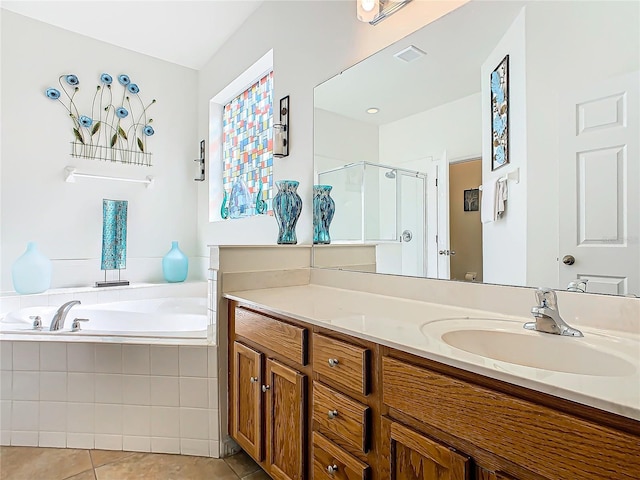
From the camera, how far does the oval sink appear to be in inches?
32.6

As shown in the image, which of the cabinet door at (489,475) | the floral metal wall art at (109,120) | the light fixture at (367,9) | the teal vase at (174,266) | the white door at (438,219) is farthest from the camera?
the teal vase at (174,266)

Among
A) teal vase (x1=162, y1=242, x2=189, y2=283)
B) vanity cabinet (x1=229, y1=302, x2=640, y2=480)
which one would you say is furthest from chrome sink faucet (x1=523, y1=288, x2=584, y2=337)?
teal vase (x1=162, y1=242, x2=189, y2=283)

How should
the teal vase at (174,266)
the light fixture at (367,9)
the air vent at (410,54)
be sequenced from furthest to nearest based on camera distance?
the teal vase at (174,266)
the light fixture at (367,9)
the air vent at (410,54)

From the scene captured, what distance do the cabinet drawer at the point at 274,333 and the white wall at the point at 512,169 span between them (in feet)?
2.31

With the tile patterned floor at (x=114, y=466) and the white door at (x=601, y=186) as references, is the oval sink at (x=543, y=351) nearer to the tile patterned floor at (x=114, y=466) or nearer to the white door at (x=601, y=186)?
the white door at (x=601, y=186)

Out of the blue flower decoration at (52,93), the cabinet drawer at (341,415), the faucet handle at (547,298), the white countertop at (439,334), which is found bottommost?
the cabinet drawer at (341,415)

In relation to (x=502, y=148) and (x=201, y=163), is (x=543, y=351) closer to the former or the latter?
(x=502, y=148)

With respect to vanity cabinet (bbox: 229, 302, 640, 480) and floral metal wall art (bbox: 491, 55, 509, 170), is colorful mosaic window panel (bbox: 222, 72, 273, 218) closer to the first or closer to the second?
vanity cabinet (bbox: 229, 302, 640, 480)

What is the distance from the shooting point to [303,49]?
7.19ft

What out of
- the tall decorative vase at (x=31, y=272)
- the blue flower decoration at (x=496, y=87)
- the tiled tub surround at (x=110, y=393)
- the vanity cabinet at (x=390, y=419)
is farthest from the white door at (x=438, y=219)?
the tall decorative vase at (x=31, y=272)

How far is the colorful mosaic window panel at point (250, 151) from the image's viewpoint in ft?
9.33

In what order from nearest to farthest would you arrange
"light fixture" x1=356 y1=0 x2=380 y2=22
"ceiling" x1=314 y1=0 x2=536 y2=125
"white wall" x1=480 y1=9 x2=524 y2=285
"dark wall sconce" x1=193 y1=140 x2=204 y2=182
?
"white wall" x1=480 y1=9 x2=524 y2=285
"ceiling" x1=314 y1=0 x2=536 y2=125
"light fixture" x1=356 y1=0 x2=380 y2=22
"dark wall sconce" x1=193 y1=140 x2=204 y2=182

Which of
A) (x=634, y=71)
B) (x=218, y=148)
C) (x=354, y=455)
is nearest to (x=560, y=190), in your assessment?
(x=634, y=71)

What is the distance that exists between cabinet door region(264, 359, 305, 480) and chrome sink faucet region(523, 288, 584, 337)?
759mm
